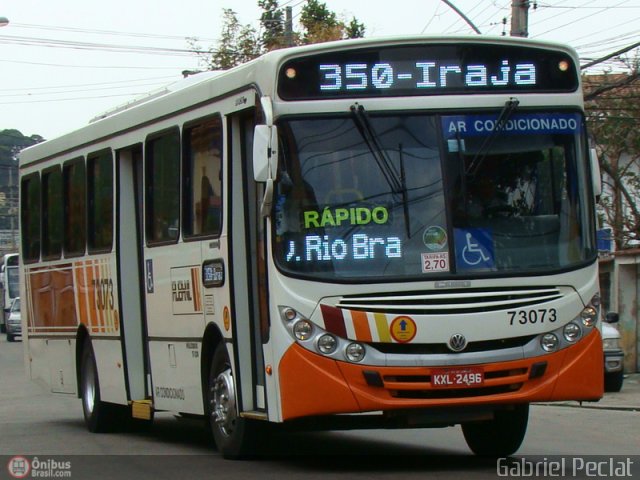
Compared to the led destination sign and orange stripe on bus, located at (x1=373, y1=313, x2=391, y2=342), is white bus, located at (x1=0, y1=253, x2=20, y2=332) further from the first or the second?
orange stripe on bus, located at (x1=373, y1=313, x2=391, y2=342)

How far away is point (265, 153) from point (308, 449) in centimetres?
376

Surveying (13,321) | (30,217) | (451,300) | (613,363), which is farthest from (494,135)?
(13,321)

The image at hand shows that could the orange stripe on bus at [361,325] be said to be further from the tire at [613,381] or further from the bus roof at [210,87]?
the tire at [613,381]

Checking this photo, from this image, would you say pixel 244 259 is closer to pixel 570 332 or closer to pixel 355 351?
pixel 355 351

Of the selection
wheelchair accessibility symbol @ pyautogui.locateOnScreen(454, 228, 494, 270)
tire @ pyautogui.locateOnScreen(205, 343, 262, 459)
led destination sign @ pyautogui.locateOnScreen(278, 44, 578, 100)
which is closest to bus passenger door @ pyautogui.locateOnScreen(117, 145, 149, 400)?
tire @ pyautogui.locateOnScreen(205, 343, 262, 459)

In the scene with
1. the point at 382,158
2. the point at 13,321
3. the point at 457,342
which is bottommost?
the point at 13,321

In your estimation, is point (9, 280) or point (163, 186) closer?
point (163, 186)

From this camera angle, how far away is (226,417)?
1091cm

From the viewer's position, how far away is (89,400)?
15.1 m

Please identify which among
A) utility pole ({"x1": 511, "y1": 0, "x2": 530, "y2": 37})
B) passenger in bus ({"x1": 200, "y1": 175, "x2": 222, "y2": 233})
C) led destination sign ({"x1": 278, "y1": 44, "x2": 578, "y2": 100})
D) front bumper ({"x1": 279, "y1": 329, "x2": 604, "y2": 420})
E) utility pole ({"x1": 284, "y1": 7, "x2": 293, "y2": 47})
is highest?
utility pole ({"x1": 284, "y1": 7, "x2": 293, "y2": 47})

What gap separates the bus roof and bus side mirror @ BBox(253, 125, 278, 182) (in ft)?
1.61

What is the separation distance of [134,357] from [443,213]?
4.99 metres

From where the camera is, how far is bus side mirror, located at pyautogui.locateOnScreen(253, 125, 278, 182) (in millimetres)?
9352

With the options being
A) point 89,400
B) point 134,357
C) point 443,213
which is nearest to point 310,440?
point 134,357
